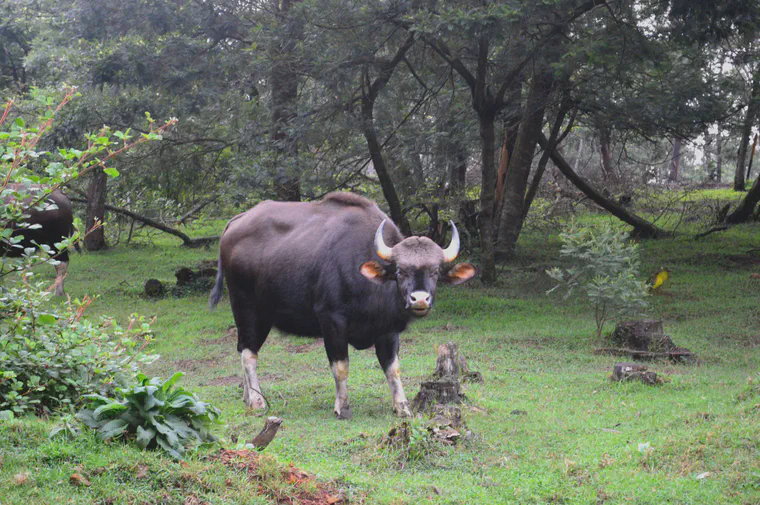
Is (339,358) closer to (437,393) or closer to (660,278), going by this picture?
(437,393)

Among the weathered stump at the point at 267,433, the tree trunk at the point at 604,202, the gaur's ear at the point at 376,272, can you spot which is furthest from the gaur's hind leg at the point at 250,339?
the tree trunk at the point at 604,202

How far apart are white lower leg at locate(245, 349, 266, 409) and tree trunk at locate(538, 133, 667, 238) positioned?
34.0 feet

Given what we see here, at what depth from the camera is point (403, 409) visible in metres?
7.93

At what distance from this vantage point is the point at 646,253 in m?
18.5

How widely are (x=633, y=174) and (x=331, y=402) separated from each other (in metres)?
14.1

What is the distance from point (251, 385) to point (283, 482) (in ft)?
12.3

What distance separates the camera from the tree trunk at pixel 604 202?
18297 millimetres

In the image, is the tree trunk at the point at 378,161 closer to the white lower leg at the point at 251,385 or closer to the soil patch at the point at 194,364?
the soil patch at the point at 194,364

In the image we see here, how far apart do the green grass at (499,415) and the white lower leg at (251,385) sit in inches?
5.5

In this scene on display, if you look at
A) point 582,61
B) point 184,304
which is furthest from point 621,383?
point 184,304

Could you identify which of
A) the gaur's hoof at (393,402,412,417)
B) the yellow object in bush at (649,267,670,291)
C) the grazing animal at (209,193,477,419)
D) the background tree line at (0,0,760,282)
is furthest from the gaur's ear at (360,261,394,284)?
the yellow object in bush at (649,267,670,291)

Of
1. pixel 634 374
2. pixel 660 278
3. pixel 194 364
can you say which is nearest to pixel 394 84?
pixel 660 278

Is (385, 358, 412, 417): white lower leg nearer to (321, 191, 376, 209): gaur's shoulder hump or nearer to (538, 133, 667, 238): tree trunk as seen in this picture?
(321, 191, 376, 209): gaur's shoulder hump

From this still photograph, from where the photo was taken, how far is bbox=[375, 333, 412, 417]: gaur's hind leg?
314 inches
